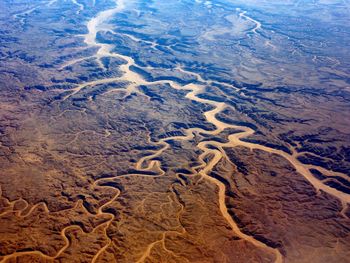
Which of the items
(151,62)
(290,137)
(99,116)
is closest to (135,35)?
(151,62)

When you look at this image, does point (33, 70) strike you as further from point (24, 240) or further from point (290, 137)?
point (290, 137)

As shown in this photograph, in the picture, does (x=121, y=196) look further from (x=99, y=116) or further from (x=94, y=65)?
(x=94, y=65)

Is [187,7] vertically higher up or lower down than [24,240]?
higher up

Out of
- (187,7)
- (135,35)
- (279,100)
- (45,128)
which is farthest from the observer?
(187,7)

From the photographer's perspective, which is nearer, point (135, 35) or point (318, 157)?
point (318, 157)

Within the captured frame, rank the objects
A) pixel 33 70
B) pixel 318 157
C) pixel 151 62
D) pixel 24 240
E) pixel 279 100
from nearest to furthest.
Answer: pixel 24 240, pixel 318 157, pixel 279 100, pixel 33 70, pixel 151 62

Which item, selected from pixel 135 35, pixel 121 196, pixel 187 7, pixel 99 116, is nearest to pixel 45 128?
pixel 99 116
